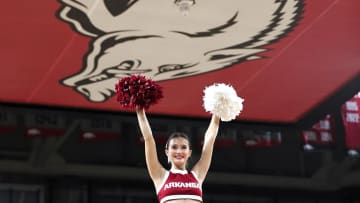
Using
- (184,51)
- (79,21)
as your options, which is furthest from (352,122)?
(79,21)

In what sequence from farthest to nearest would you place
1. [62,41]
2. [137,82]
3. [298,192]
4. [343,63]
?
[298,192]
[343,63]
[62,41]
[137,82]

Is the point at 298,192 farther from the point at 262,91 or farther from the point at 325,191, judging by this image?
the point at 262,91

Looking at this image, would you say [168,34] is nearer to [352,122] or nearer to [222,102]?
[222,102]

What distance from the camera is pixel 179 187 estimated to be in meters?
3.90

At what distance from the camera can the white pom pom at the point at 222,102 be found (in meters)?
4.04

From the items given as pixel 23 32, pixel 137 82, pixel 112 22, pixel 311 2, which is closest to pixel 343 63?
pixel 311 2

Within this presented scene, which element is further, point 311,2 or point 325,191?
point 325,191

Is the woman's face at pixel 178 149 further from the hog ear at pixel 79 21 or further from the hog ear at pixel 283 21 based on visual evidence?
the hog ear at pixel 283 21

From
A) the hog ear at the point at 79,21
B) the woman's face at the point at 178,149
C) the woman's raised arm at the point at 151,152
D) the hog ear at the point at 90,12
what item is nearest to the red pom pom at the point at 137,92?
the woman's raised arm at the point at 151,152

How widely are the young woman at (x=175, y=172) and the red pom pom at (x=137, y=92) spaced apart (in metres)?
0.07

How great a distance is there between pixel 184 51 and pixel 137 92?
4.00m

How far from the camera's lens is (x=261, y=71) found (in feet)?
27.5

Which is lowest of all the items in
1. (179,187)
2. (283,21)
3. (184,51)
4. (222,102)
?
(179,187)

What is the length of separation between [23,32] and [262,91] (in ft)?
10.9
